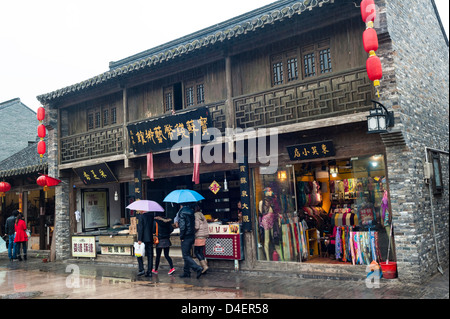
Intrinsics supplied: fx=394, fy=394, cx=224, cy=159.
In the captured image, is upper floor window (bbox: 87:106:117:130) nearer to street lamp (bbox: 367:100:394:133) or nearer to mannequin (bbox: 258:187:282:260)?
mannequin (bbox: 258:187:282:260)

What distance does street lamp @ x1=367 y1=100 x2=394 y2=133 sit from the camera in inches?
307

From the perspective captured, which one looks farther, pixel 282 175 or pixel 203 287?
pixel 282 175

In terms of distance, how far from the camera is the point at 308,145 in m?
9.24

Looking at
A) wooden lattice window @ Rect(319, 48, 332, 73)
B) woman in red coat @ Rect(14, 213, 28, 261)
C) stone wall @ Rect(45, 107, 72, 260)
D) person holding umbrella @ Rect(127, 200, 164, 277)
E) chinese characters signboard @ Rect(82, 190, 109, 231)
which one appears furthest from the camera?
chinese characters signboard @ Rect(82, 190, 109, 231)

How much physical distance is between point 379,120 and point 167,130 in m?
5.78

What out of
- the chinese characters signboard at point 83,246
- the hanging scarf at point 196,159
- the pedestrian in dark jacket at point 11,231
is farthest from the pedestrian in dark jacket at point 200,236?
the pedestrian in dark jacket at point 11,231

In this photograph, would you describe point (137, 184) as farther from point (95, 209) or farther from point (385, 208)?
point (385, 208)

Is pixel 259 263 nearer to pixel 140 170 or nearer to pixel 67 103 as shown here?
pixel 140 170

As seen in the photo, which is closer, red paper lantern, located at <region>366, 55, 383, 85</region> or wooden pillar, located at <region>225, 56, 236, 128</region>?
red paper lantern, located at <region>366, 55, 383, 85</region>

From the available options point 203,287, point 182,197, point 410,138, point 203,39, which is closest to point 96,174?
point 182,197

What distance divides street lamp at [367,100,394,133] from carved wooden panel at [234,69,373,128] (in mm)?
468

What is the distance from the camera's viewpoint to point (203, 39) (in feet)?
33.4

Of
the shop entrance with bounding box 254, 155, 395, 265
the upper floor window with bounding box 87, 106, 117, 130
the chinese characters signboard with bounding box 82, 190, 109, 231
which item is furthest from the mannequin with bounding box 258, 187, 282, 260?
the chinese characters signboard with bounding box 82, 190, 109, 231
